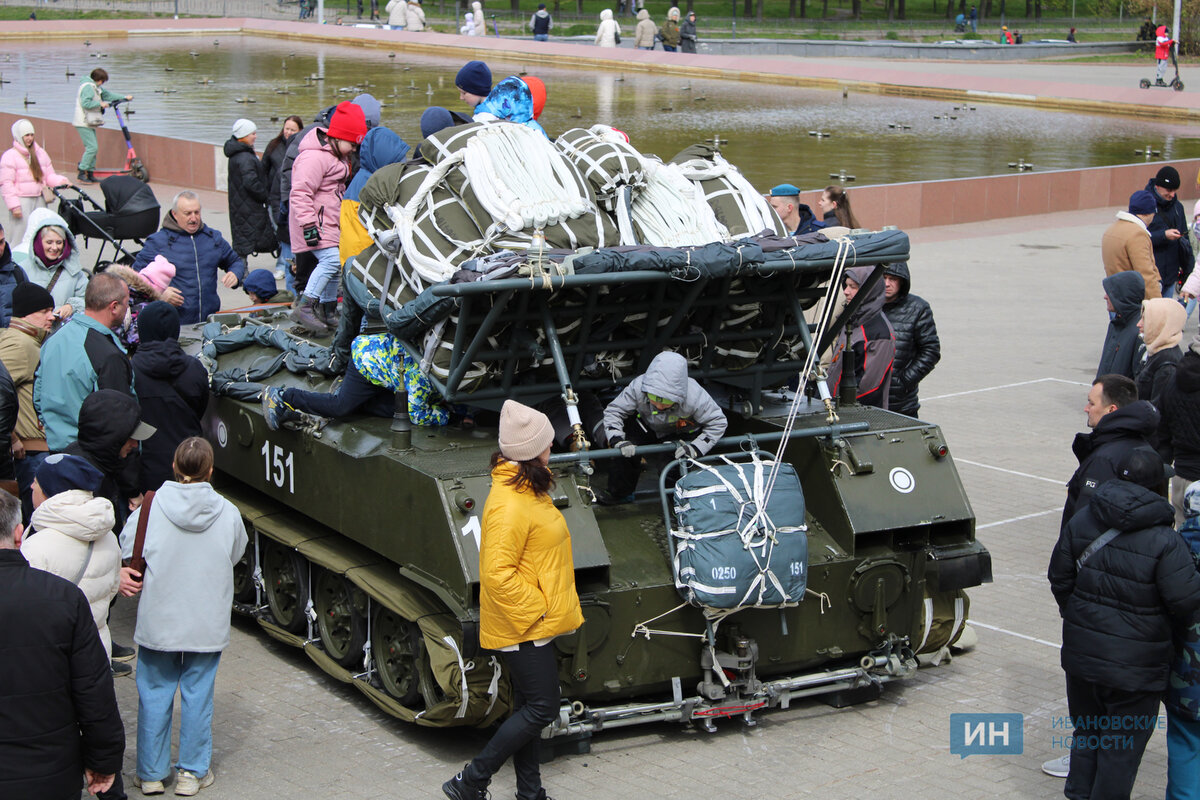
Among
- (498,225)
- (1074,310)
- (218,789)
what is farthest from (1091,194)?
(218,789)

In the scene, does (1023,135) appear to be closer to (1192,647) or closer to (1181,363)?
(1181,363)

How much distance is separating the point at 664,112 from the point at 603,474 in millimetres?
26518

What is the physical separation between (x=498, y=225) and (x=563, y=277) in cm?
77

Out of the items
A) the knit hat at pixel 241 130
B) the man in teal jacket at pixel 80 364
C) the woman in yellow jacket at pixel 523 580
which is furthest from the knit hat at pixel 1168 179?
the man in teal jacket at pixel 80 364

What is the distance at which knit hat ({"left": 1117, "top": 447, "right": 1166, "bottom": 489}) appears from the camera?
18.5 ft

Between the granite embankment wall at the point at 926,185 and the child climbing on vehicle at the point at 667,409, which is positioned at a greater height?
the granite embankment wall at the point at 926,185

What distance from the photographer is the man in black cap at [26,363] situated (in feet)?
25.6

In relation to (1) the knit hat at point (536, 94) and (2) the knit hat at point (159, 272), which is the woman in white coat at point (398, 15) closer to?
(2) the knit hat at point (159, 272)

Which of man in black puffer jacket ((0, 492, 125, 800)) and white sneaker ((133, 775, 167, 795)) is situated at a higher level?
man in black puffer jacket ((0, 492, 125, 800))

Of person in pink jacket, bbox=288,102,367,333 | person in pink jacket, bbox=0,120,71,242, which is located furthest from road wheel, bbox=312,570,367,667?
person in pink jacket, bbox=0,120,71,242

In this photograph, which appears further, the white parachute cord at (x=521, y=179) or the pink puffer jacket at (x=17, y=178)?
the pink puffer jacket at (x=17, y=178)

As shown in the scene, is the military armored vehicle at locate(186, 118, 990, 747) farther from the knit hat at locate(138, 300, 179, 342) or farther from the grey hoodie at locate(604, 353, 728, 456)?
the knit hat at locate(138, 300, 179, 342)

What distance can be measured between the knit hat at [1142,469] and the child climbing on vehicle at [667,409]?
1.80 meters

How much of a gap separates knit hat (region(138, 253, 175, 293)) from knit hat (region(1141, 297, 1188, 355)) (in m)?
6.35
